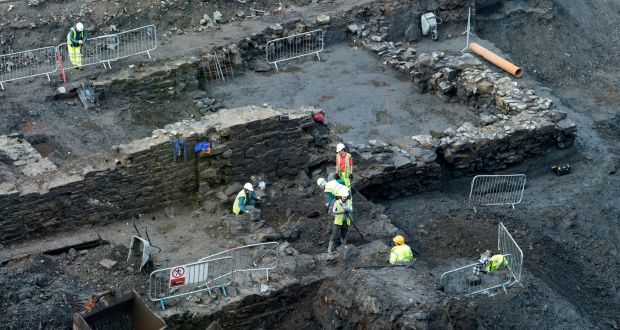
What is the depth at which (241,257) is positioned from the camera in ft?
65.5

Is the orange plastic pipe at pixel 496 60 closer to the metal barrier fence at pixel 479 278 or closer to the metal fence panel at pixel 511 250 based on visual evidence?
the metal fence panel at pixel 511 250

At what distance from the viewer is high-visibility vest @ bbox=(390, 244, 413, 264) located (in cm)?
1972

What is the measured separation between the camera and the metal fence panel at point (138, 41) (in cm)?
2745

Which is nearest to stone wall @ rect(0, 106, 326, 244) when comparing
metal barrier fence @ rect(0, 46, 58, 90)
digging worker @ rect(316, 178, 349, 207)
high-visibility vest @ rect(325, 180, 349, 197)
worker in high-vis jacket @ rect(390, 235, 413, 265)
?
digging worker @ rect(316, 178, 349, 207)

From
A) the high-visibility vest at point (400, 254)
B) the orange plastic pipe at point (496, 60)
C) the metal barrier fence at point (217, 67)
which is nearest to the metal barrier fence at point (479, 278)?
the high-visibility vest at point (400, 254)

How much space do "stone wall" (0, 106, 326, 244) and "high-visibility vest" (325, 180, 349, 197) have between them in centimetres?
199

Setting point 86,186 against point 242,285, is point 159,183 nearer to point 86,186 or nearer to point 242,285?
point 86,186

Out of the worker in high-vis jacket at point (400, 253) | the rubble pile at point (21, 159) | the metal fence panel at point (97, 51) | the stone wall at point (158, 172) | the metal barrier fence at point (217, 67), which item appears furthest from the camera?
the metal barrier fence at point (217, 67)

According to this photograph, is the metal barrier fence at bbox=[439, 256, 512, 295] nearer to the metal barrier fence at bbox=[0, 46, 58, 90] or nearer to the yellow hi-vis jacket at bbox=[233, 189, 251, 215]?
the yellow hi-vis jacket at bbox=[233, 189, 251, 215]

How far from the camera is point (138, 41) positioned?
27.9 metres

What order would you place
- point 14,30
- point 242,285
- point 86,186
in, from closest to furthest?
1. point 242,285
2. point 86,186
3. point 14,30

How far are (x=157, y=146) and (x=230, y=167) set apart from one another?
5.29 ft

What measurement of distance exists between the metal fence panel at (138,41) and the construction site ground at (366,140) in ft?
1.50

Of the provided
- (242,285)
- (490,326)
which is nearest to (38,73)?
(242,285)
